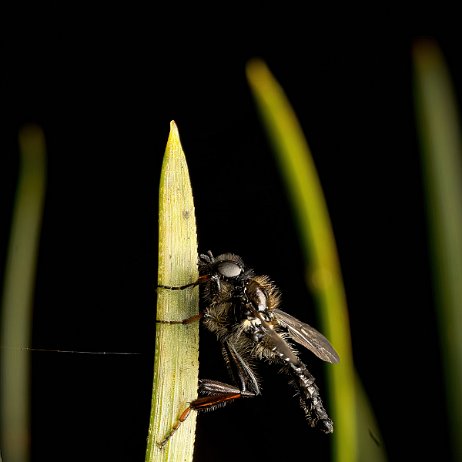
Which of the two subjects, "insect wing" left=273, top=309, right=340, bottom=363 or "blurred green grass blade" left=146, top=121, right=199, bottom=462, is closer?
"blurred green grass blade" left=146, top=121, right=199, bottom=462

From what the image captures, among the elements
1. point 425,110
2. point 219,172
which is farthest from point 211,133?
point 425,110

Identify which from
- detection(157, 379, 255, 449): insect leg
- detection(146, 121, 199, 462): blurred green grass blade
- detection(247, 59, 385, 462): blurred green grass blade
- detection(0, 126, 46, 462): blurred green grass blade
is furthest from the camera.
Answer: detection(0, 126, 46, 462): blurred green grass blade

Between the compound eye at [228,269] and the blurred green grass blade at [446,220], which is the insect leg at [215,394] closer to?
the compound eye at [228,269]

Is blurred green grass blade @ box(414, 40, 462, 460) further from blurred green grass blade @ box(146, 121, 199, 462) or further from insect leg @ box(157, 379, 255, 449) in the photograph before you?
blurred green grass blade @ box(146, 121, 199, 462)

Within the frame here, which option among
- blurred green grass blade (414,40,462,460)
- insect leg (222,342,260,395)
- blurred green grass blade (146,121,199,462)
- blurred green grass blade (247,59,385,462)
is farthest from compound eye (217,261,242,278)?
blurred green grass blade (414,40,462,460)

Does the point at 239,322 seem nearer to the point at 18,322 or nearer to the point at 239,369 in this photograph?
the point at 239,369

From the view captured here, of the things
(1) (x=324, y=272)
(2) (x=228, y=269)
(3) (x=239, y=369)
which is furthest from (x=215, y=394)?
(1) (x=324, y=272)

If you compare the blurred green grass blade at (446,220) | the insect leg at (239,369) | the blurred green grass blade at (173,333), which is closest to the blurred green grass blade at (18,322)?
the insect leg at (239,369)
